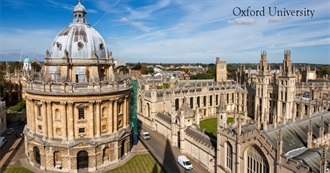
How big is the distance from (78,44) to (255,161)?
24.1 metres

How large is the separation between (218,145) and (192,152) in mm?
7261

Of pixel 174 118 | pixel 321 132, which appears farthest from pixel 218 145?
pixel 174 118

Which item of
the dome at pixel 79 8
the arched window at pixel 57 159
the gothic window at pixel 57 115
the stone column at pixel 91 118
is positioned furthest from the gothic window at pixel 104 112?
the dome at pixel 79 8

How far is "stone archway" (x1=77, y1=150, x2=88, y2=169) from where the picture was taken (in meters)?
29.0

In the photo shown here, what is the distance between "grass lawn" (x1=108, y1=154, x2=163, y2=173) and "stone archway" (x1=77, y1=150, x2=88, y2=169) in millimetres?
3458

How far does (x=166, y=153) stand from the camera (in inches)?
1339

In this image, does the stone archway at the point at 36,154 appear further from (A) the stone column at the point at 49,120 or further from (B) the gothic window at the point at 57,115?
(B) the gothic window at the point at 57,115

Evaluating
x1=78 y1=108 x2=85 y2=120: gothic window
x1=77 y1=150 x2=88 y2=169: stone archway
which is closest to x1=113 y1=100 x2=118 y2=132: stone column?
x1=78 y1=108 x2=85 y2=120: gothic window

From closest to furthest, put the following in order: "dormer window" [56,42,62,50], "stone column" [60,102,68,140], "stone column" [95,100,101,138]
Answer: "stone column" [60,102,68,140] → "stone column" [95,100,101,138] → "dormer window" [56,42,62,50]

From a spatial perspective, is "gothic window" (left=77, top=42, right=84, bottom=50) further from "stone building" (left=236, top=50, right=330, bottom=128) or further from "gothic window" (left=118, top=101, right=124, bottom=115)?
"stone building" (left=236, top=50, right=330, bottom=128)

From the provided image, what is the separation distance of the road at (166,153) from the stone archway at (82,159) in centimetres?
897

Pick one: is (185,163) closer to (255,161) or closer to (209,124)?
(255,161)

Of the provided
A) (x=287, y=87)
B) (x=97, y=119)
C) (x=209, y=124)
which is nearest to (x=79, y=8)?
(x=97, y=119)

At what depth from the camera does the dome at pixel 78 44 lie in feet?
100
